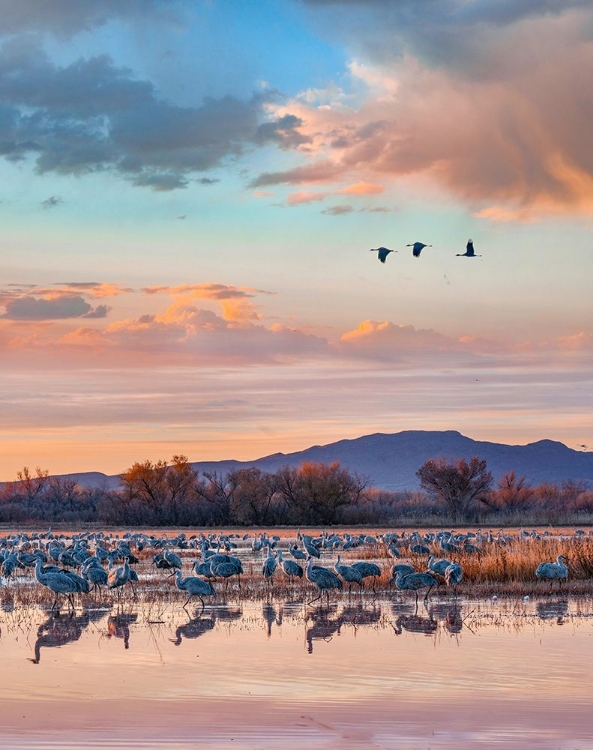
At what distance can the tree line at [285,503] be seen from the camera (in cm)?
6812

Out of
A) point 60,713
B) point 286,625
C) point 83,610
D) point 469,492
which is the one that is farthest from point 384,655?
point 469,492

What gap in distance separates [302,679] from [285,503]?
57.5 m

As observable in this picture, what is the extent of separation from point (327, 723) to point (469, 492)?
69.5 m

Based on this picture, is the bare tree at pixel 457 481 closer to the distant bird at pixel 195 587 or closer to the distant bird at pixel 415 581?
the distant bird at pixel 415 581

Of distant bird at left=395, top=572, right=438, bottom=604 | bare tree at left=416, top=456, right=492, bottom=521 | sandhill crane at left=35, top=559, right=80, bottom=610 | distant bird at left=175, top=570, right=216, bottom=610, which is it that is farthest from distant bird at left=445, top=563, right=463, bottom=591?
bare tree at left=416, top=456, right=492, bottom=521

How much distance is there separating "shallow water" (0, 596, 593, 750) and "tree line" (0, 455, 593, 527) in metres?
48.4

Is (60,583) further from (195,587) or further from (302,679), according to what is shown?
(302,679)

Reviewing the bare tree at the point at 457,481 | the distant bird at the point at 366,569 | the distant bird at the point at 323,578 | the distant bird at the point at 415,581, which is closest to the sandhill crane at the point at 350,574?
the distant bird at the point at 366,569

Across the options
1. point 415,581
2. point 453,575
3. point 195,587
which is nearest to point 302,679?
point 195,587

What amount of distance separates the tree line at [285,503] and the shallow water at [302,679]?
159ft

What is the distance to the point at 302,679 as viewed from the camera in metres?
12.7

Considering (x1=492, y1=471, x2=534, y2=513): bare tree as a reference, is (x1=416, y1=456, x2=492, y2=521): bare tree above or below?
above

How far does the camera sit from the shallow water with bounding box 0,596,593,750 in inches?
396

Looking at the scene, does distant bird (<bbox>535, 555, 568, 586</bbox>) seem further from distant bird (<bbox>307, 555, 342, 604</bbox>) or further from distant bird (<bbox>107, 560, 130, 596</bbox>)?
distant bird (<bbox>107, 560, 130, 596</bbox>)
